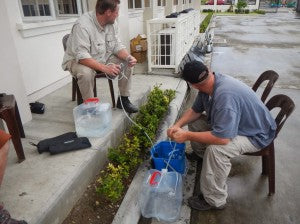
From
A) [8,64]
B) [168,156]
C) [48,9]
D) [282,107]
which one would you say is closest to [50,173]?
[168,156]

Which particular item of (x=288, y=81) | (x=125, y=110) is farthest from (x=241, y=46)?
(x=125, y=110)

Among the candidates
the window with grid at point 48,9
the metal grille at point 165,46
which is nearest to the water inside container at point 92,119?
the window with grid at point 48,9

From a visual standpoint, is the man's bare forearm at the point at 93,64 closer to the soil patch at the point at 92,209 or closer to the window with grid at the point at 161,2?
the soil patch at the point at 92,209

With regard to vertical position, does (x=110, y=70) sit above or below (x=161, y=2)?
below

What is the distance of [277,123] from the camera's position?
266cm

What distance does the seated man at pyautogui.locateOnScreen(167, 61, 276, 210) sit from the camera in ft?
7.67

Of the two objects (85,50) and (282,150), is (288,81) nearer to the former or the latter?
(282,150)

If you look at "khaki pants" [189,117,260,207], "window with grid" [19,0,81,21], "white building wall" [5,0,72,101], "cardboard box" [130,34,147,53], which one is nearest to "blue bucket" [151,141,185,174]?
"khaki pants" [189,117,260,207]

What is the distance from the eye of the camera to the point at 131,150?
3008 millimetres

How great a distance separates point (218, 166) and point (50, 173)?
1.58 meters

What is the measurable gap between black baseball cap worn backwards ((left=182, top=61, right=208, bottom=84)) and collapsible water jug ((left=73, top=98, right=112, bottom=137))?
4.28 ft

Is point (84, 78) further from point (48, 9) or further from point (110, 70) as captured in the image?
point (48, 9)

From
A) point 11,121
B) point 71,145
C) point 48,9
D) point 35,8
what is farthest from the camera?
point 48,9

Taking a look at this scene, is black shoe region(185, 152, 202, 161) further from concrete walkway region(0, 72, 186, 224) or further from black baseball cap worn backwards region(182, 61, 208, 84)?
black baseball cap worn backwards region(182, 61, 208, 84)
